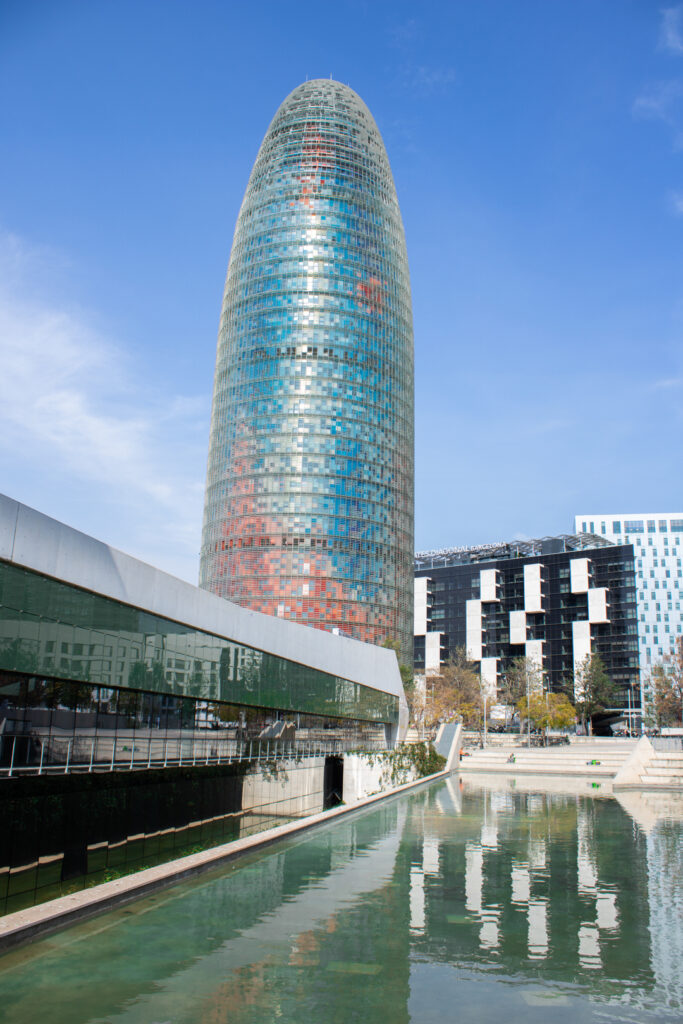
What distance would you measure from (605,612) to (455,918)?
425 feet

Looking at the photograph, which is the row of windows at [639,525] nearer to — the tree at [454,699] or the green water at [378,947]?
the tree at [454,699]

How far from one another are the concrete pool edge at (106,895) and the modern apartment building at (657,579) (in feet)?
506

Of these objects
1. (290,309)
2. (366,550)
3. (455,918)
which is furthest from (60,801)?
(290,309)

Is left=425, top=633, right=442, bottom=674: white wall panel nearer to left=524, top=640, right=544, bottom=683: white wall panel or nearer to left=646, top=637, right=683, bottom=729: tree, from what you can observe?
left=524, top=640, right=544, bottom=683: white wall panel

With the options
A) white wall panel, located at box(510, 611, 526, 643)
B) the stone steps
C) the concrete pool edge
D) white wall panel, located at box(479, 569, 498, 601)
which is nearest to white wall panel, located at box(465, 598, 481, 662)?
white wall panel, located at box(479, 569, 498, 601)

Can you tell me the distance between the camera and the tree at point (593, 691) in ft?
392

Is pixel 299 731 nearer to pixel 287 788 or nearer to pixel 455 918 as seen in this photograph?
pixel 287 788

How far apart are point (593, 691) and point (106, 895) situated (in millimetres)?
116516

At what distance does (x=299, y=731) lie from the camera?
33.7m

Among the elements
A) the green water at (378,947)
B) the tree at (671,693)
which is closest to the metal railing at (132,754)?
the green water at (378,947)

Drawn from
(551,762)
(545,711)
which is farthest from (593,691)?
(551,762)

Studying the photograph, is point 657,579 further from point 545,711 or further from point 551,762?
point 551,762

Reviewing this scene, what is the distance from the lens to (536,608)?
140 metres

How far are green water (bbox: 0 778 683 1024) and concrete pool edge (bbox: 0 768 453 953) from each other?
0.22 m
